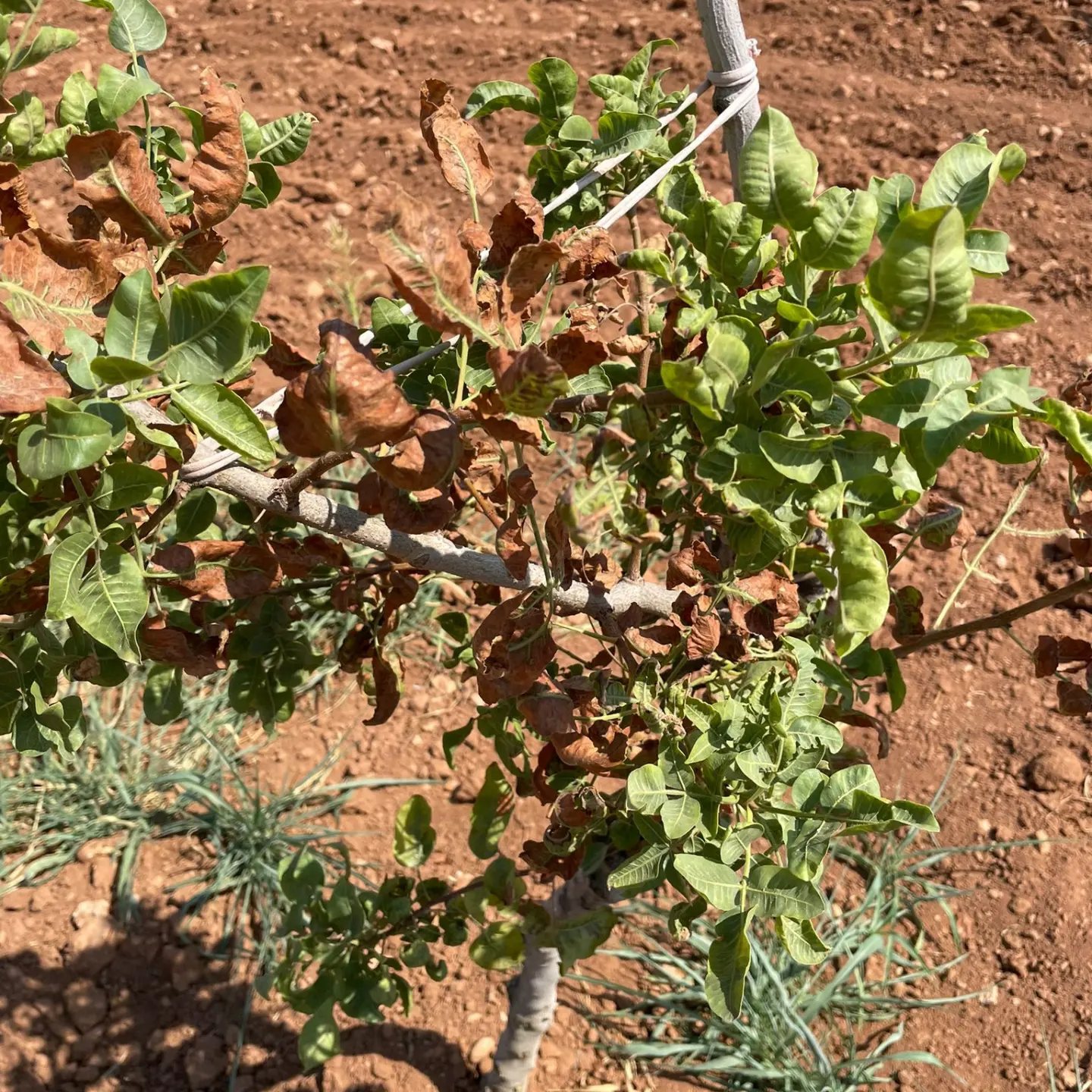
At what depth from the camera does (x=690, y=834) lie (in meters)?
0.93

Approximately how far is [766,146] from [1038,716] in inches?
83.1

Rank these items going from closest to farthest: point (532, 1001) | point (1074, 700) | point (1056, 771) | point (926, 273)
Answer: point (926, 273) < point (1074, 700) < point (532, 1001) < point (1056, 771)

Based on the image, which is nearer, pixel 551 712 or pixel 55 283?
pixel 55 283

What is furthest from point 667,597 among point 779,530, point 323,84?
point 323,84

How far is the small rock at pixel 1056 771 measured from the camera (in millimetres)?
2361

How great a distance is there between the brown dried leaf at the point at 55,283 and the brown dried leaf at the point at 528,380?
0.29m

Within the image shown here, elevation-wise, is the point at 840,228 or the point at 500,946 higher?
the point at 840,228

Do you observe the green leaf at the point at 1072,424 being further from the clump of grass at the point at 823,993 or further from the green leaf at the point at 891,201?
the clump of grass at the point at 823,993

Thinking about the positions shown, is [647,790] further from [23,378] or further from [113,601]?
[23,378]

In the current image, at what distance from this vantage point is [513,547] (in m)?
0.87

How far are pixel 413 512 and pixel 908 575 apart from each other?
2.27 m

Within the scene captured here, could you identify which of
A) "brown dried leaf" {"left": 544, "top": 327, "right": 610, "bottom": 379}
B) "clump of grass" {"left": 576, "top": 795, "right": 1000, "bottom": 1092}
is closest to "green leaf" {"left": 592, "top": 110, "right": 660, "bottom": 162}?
"brown dried leaf" {"left": 544, "top": 327, "right": 610, "bottom": 379}

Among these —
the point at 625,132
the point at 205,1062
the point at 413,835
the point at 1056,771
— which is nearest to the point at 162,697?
the point at 413,835

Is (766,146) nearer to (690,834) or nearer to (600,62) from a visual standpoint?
(690,834)
